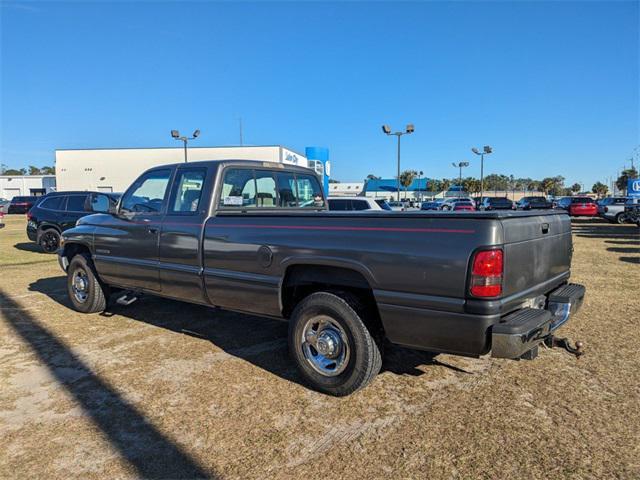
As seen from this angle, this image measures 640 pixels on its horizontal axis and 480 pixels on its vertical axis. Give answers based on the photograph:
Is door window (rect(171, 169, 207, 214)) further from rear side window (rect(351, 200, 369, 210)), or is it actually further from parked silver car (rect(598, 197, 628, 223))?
parked silver car (rect(598, 197, 628, 223))

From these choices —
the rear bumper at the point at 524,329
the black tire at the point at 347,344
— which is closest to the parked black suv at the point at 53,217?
the black tire at the point at 347,344

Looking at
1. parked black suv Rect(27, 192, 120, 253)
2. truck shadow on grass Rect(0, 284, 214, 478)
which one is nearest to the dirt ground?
truck shadow on grass Rect(0, 284, 214, 478)

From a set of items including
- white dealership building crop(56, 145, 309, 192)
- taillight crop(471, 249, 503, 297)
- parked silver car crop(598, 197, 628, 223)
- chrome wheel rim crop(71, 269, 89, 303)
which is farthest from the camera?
white dealership building crop(56, 145, 309, 192)

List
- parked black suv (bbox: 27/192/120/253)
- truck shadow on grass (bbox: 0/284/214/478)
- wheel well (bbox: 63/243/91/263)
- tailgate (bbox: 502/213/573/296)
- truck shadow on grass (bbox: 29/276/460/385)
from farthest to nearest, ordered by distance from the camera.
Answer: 1. parked black suv (bbox: 27/192/120/253)
2. wheel well (bbox: 63/243/91/263)
3. truck shadow on grass (bbox: 29/276/460/385)
4. tailgate (bbox: 502/213/573/296)
5. truck shadow on grass (bbox: 0/284/214/478)

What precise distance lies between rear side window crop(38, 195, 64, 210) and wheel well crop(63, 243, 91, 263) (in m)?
7.26

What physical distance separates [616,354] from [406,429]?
8.87 feet

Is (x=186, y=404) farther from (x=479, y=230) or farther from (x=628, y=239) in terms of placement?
(x=628, y=239)

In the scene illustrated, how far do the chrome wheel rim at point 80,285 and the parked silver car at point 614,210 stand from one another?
28.6 metres

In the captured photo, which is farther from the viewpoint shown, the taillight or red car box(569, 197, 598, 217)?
red car box(569, 197, 598, 217)

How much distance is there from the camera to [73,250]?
6.74 meters

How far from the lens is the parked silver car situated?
1044 inches

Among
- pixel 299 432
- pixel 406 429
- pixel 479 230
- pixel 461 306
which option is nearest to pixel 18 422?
pixel 299 432

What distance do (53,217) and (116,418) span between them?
11280mm

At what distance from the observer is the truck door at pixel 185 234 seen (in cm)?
463
